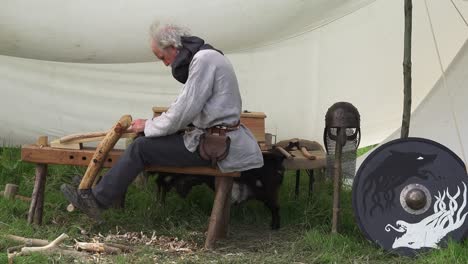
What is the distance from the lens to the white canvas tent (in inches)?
222

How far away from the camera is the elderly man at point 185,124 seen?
432cm

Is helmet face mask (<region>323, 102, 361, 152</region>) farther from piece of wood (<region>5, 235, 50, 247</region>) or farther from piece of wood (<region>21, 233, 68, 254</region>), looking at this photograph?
piece of wood (<region>5, 235, 50, 247</region>)

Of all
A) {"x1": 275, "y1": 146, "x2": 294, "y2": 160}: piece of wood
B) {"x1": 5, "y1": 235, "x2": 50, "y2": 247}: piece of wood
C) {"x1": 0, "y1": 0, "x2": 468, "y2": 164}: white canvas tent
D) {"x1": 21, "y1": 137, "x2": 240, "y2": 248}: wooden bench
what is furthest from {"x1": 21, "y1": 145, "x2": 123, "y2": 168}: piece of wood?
{"x1": 0, "y1": 0, "x2": 468, "y2": 164}: white canvas tent

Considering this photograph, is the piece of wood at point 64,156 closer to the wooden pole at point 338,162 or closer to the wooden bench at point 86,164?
the wooden bench at point 86,164

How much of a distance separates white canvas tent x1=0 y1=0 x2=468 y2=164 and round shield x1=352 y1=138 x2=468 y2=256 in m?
1.65

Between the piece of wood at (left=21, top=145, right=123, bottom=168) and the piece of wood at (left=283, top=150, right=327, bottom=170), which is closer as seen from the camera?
the piece of wood at (left=21, top=145, right=123, bottom=168)

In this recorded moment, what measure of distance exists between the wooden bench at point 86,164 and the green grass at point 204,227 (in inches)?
4.0

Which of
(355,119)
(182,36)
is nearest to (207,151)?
(182,36)

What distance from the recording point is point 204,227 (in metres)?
4.97

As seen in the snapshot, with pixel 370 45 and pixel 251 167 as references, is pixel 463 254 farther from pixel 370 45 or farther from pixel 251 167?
pixel 370 45

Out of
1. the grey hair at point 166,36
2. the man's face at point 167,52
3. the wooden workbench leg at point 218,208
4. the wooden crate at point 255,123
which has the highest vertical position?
the grey hair at point 166,36

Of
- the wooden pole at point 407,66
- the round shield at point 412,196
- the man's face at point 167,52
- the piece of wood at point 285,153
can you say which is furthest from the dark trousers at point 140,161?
the wooden pole at point 407,66

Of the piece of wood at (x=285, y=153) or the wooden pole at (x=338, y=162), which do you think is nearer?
the wooden pole at (x=338, y=162)

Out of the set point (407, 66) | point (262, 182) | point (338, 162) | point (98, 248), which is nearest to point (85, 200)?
point (98, 248)
